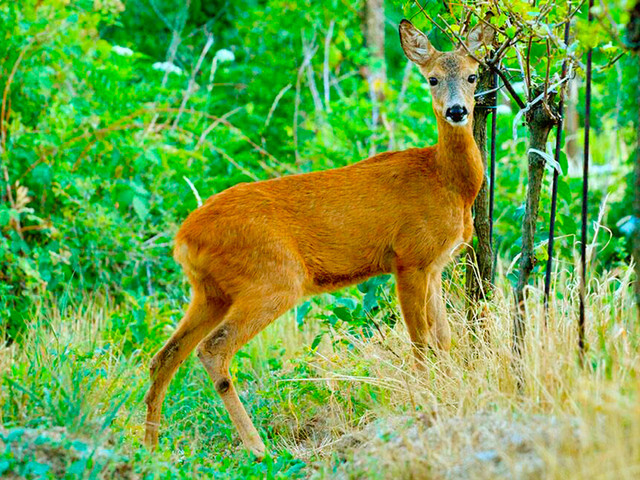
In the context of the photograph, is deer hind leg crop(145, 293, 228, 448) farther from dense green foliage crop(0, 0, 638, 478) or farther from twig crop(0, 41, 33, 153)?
twig crop(0, 41, 33, 153)

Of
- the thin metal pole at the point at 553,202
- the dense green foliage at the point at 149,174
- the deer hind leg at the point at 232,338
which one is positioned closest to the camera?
the thin metal pole at the point at 553,202

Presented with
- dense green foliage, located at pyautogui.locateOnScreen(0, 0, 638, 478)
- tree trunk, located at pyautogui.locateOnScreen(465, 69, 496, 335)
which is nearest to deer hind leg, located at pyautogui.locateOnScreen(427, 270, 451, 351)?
tree trunk, located at pyautogui.locateOnScreen(465, 69, 496, 335)

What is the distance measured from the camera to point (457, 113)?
5156mm

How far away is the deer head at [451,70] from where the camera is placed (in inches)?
205

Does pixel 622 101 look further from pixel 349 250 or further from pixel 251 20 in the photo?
pixel 349 250

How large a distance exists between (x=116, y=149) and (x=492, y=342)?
4.46m

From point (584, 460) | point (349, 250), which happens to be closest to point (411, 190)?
point (349, 250)

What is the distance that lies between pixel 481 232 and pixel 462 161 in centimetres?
51

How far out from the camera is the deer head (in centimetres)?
522

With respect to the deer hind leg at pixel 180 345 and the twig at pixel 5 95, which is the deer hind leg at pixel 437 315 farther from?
the twig at pixel 5 95

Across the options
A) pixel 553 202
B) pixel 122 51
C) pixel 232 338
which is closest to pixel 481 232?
pixel 553 202

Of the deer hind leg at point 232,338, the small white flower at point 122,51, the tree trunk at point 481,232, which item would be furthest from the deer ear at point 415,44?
the small white flower at point 122,51

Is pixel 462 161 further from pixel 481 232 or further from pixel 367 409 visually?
pixel 367 409

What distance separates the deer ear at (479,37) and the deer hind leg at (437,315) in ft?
4.75
